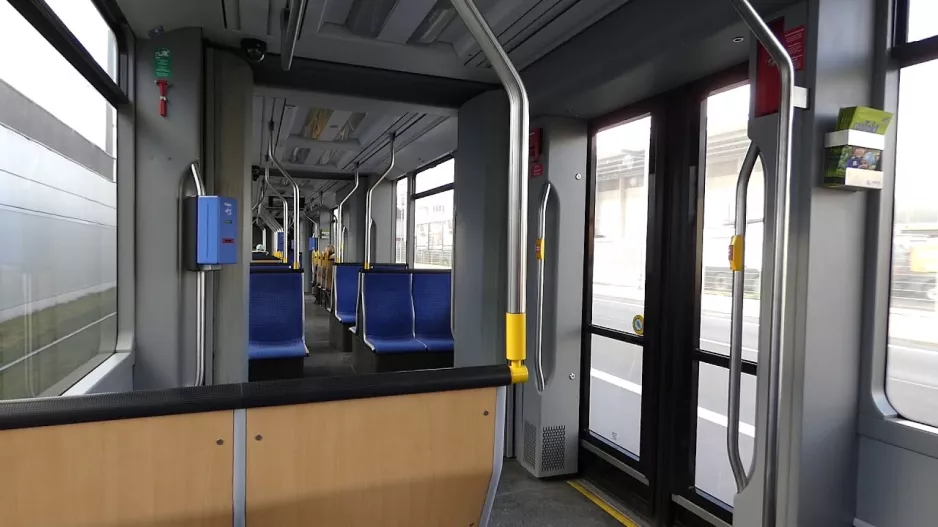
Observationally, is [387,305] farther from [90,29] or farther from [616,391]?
[90,29]

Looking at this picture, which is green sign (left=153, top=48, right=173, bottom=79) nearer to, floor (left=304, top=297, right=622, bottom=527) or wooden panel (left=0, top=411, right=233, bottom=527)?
wooden panel (left=0, top=411, right=233, bottom=527)

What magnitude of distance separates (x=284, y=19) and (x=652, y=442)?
3.00 metres

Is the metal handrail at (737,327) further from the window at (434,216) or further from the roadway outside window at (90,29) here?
the window at (434,216)

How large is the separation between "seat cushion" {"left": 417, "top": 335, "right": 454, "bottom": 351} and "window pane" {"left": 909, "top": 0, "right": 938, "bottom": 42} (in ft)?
13.4

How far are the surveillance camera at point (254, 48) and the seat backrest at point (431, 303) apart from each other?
9.11 feet

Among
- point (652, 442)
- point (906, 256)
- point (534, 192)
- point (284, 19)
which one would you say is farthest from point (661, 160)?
point (284, 19)

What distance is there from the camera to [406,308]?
563 cm

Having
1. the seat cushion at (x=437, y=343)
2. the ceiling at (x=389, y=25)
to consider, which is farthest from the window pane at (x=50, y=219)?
the seat cushion at (x=437, y=343)

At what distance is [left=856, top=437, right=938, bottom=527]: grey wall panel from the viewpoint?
1763 mm

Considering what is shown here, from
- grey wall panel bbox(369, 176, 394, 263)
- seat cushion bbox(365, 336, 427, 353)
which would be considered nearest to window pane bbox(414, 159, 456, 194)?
grey wall panel bbox(369, 176, 394, 263)

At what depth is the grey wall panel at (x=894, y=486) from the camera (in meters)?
1.76

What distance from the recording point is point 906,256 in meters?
1.94

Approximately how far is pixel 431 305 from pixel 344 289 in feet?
6.05

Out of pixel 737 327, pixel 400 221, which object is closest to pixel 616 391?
pixel 737 327
